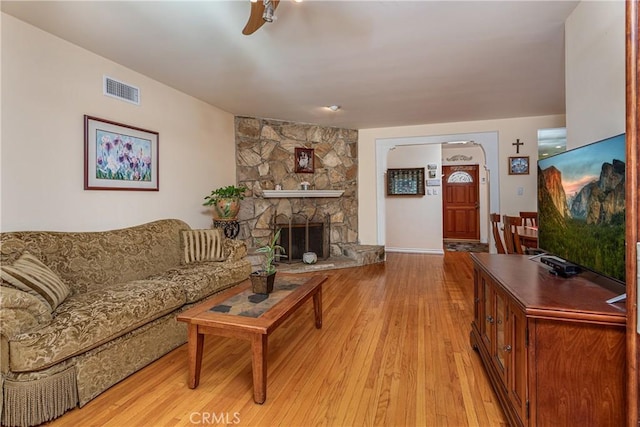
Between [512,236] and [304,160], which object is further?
[304,160]

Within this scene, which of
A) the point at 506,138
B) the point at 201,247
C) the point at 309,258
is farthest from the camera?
the point at 506,138

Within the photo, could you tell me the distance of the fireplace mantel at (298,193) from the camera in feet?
15.3

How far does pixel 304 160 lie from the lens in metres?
4.99

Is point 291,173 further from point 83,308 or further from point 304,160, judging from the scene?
point 83,308

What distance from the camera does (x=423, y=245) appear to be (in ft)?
20.0

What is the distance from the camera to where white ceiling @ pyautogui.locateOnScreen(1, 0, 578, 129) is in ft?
6.51

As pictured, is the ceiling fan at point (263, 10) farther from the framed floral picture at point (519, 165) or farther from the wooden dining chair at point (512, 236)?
the framed floral picture at point (519, 165)

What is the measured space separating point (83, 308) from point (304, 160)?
3742 mm

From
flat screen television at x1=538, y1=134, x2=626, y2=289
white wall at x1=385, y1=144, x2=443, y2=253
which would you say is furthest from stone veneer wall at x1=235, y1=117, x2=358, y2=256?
flat screen television at x1=538, y1=134, x2=626, y2=289

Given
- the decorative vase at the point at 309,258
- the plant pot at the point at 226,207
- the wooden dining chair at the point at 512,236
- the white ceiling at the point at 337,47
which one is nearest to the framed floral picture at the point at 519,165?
the white ceiling at the point at 337,47

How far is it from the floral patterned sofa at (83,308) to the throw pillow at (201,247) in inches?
5.6

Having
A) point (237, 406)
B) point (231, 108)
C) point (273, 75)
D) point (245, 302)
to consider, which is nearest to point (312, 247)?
Answer: point (231, 108)

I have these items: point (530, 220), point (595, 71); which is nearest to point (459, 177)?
point (530, 220)

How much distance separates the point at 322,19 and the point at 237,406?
2.41 m
